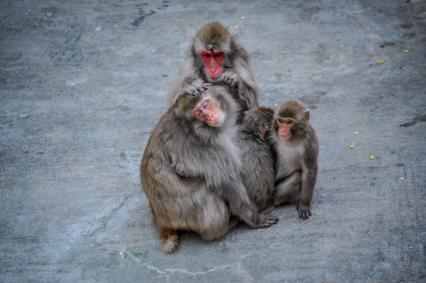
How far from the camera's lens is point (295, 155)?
4.43 meters

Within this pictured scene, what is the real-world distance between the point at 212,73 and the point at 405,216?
5.81ft

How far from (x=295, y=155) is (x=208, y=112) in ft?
2.56

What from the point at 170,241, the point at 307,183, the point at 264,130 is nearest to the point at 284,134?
the point at 264,130

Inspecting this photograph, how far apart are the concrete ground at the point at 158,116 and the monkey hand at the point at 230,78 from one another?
1.02 meters

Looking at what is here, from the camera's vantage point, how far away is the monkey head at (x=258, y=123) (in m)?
4.49

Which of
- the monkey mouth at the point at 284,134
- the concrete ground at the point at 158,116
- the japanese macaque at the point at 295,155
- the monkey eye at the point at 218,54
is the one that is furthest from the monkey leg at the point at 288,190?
the monkey eye at the point at 218,54

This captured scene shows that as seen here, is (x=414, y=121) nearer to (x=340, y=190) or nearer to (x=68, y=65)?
(x=340, y=190)

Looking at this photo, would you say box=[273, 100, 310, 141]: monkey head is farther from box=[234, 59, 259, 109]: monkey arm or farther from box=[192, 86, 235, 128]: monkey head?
box=[234, 59, 259, 109]: monkey arm

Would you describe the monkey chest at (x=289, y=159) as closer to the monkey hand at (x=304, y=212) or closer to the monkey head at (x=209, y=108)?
the monkey hand at (x=304, y=212)

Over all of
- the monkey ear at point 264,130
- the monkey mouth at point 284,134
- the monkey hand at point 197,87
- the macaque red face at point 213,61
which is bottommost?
the monkey ear at point 264,130

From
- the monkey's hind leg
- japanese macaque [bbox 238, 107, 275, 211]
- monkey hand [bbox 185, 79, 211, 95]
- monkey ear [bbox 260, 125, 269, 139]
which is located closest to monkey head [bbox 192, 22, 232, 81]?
monkey hand [bbox 185, 79, 211, 95]

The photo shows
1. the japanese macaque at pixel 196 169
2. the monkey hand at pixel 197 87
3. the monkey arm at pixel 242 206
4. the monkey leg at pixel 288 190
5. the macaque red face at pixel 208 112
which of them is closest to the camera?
the macaque red face at pixel 208 112

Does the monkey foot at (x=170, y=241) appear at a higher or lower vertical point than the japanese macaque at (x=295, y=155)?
lower

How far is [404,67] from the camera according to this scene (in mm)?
6359
